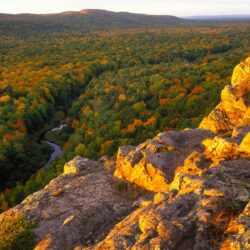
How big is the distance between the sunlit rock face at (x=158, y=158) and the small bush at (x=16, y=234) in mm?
6975

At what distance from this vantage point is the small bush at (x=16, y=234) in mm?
17438

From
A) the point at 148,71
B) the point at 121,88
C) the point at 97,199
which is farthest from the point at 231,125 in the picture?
the point at 148,71

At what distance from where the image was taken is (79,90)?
350ft

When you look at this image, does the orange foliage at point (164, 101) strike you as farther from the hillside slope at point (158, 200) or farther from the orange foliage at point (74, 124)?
the hillside slope at point (158, 200)

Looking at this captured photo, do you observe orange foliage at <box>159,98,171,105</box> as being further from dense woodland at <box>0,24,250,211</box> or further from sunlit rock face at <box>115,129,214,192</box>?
sunlit rock face at <box>115,129,214,192</box>

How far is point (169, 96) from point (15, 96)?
3763 cm

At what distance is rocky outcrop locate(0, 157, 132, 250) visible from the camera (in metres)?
17.2

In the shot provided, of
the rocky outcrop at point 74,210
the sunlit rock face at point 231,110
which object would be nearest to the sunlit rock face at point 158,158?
the rocky outcrop at point 74,210

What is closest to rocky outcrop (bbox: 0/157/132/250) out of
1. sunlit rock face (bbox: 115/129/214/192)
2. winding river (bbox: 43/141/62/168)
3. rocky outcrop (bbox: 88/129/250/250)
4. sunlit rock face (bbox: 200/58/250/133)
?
sunlit rock face (bbox: 115/129/214/192)

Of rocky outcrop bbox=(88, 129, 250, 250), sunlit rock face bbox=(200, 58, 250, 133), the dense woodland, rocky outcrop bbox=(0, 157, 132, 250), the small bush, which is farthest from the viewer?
the dense woodland

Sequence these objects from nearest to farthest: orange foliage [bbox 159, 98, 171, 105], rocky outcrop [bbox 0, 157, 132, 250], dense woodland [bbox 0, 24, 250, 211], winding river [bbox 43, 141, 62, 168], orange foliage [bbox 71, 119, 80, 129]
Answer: rocky outcrop [bbox 0, 157, 132, 250] < dense woodland [bbox 0, 24, 250, 211] < winding river [bbox 43, 141, 62, 168] < orange foliage [bbox 71, 119, 80, 129] < orange foliage [bbox 159, 98, 171, 105]

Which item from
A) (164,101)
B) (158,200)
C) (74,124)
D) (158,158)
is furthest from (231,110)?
(74,124)

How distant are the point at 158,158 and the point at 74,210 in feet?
20.1

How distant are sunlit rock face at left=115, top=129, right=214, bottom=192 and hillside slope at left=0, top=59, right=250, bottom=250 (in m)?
0.06
